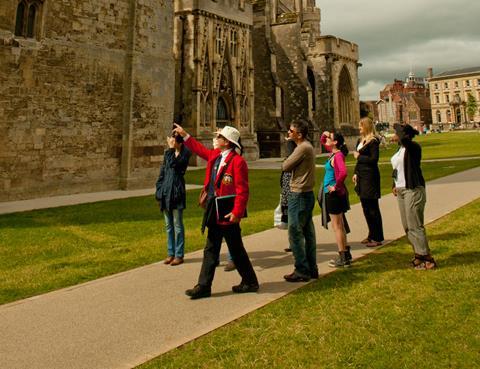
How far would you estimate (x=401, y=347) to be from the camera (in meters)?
3.11

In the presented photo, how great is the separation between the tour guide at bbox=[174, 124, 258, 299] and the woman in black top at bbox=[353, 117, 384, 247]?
2.73m

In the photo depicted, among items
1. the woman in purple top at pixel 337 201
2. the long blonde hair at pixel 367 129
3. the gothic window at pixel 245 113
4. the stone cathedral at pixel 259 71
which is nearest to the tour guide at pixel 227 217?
the woman in purple top at pixel 337 201

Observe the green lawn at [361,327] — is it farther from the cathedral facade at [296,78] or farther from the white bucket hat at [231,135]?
the cathedral facade at [296,78]

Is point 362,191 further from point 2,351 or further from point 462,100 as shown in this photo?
point 462,100

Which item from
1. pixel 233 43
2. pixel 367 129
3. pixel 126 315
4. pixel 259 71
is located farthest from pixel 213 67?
pixel 126 315

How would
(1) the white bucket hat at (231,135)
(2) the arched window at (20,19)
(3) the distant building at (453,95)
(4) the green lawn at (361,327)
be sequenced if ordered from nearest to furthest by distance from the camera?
(4) the green lawn at (361,327) < (1) the white bucket hat at (231,135) < (2) the arched window at (20,19) < (3) the distant building at (453,95)

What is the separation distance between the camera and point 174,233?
5.78 metres

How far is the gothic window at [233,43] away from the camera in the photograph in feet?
86.8

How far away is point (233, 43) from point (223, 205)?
2429cm

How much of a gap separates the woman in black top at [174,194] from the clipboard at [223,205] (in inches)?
60.4

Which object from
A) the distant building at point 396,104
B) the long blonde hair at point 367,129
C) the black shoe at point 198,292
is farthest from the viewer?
the distant building at point 396,104

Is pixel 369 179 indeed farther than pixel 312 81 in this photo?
No

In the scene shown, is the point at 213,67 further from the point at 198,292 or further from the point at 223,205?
the point at 198,292

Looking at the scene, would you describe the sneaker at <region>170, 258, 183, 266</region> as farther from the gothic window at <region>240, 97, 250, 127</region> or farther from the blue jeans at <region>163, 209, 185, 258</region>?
the gothic window at <region>240, 97, 250, 127</region>
